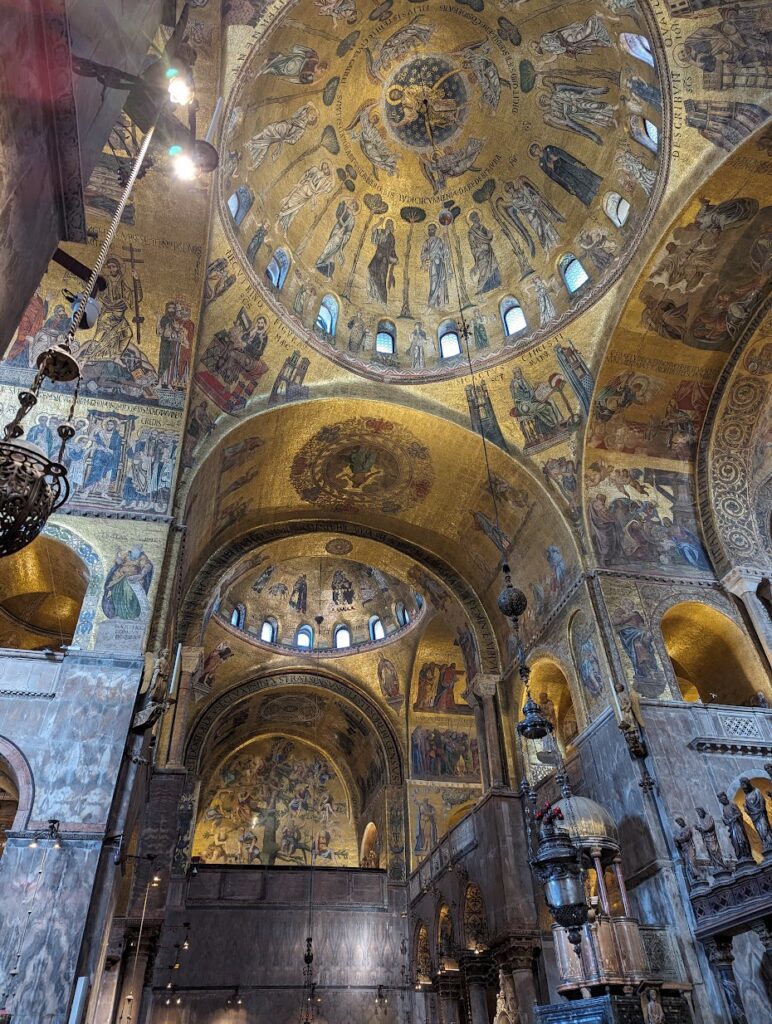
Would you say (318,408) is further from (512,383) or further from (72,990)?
(72,990)

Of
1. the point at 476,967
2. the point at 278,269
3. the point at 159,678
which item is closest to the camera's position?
the point at 159,678

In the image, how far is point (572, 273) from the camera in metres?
15.4

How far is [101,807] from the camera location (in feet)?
29.3

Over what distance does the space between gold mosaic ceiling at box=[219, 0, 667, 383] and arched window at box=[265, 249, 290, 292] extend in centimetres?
7

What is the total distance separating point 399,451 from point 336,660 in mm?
9336

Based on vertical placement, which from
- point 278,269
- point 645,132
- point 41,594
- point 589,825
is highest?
point 278,269

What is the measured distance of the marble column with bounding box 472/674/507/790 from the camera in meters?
15.8

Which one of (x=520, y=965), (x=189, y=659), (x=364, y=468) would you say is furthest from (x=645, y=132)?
(x=520, y=965)

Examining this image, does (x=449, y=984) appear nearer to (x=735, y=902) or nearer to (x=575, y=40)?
(x=735, y=902)


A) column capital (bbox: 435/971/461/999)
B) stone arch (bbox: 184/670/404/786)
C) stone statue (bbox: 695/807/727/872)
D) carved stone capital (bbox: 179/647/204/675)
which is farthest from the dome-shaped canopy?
stone arch (bbox: 184/670/404/786)

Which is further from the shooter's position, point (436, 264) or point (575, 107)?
point (436, 264)

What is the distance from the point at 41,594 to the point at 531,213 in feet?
44.8

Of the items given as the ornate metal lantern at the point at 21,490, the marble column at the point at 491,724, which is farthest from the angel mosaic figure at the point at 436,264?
the ornate metal lantern at the point at 21,490

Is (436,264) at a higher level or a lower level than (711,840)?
higher
